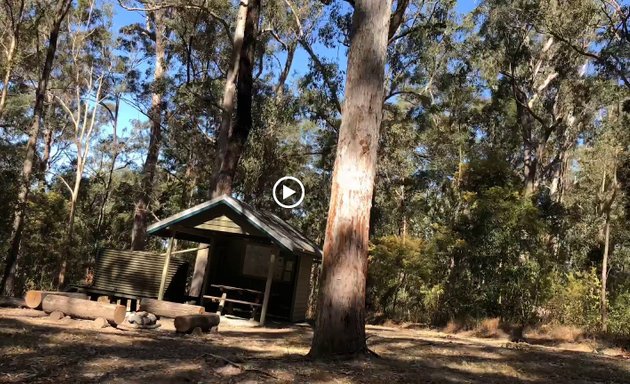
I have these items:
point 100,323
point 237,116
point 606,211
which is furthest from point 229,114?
point 606,211

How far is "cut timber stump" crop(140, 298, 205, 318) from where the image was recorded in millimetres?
12008

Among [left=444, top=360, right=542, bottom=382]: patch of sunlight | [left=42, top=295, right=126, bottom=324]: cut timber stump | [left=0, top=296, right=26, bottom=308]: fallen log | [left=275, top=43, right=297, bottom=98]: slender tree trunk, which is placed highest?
[left=275, top=43, right=297, bottom=98]: slender tree trunk

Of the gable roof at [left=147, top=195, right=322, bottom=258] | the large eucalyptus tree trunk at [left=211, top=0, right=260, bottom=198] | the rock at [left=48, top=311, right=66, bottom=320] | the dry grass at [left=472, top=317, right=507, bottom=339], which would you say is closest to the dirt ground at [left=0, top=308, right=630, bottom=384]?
the rock at [left=48, top=311, right=66, bottom=320]

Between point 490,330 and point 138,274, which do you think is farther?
point 138,274

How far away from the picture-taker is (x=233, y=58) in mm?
18672

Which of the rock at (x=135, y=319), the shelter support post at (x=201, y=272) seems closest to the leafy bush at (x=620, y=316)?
the shelter support post at (x=201, y=272)

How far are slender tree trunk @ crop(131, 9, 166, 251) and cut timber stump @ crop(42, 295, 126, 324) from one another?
1476 centimetres

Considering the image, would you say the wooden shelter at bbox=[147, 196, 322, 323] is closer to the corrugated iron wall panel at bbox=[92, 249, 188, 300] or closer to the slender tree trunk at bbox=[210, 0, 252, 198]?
the corrugated iron wall panel at bbox=[92, 249, 188, 300]

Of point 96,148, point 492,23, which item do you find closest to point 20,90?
point 96,148

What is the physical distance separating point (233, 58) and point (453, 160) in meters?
14.4

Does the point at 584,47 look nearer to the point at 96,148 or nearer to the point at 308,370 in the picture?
the point at 308,370

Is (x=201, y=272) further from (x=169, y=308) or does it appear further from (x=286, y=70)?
(x=286, y=70)

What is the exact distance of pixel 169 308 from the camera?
1216cm

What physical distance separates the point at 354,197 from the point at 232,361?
2.56 m
